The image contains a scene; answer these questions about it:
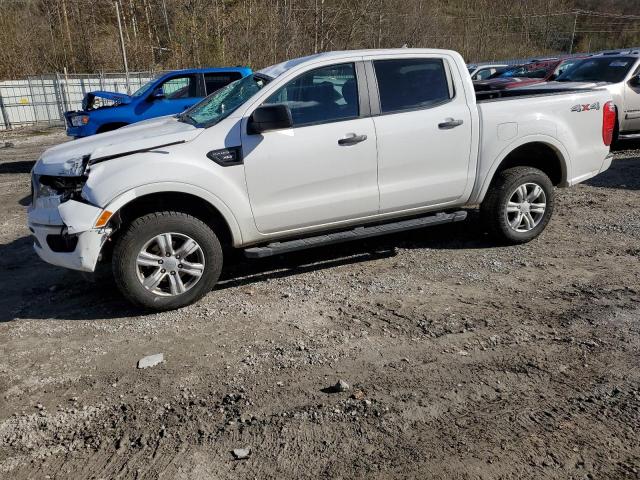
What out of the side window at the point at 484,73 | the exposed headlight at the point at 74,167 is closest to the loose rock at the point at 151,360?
the exposed headlight at the point at 74,167

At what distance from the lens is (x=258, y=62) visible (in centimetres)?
3162

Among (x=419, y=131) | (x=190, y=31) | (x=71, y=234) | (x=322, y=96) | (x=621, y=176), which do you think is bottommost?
(x=621, y=176)

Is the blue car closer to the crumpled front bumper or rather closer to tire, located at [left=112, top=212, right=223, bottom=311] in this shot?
the crumpled front bumper

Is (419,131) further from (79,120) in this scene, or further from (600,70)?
(600,70)

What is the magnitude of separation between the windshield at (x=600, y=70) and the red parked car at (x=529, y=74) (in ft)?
2.48

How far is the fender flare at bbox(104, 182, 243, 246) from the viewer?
4035mm

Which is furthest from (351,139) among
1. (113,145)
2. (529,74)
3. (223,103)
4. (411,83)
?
(529,74)

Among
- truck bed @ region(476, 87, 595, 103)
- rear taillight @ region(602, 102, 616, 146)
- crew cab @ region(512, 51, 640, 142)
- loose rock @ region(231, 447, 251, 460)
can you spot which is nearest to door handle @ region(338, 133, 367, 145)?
truck bed @ region(476, 87, 595, 103)

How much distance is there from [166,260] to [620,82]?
9799mm

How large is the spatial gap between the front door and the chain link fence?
67.9ft

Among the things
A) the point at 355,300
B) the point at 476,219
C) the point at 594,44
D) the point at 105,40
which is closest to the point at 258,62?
the point at 105,40

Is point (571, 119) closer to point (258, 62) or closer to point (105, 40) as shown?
point (258, 62)

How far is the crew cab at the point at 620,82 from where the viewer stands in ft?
33.1

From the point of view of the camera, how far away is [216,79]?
11227 millimetres
